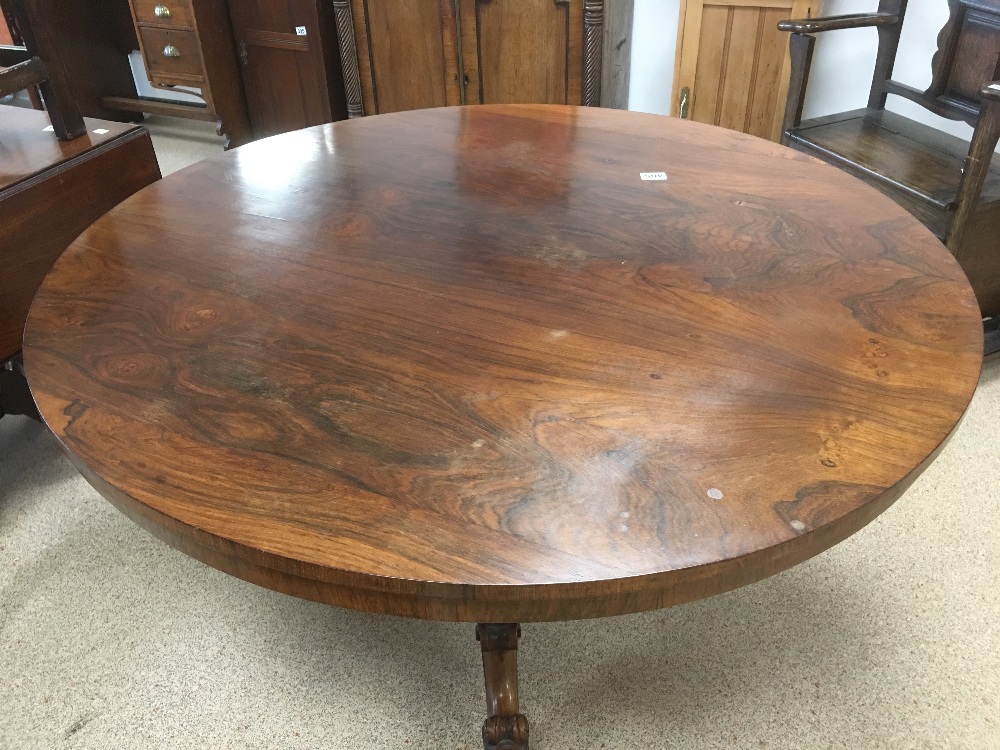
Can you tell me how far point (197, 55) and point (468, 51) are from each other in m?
1.05

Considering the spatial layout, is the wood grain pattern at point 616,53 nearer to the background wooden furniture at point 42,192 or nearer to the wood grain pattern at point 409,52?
the wood grain pattern at point 409,52

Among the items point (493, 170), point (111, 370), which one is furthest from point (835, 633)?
point (111, 370)

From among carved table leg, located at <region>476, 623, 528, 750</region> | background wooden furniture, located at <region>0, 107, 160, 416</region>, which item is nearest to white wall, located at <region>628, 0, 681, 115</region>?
background wooden furniture, located at <region>0, 107, 160, 416</region>

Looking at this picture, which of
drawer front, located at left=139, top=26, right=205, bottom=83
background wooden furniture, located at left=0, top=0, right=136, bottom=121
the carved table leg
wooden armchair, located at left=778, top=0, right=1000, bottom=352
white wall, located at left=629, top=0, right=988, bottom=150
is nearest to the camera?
the carved table leg

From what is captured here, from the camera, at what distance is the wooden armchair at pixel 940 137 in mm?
1626

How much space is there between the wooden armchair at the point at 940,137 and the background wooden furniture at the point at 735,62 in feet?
1.04

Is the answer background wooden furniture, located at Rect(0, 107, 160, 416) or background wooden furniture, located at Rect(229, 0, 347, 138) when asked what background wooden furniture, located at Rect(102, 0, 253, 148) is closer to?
background wooden furniture, located at Rect(229, 0, 347, 138)

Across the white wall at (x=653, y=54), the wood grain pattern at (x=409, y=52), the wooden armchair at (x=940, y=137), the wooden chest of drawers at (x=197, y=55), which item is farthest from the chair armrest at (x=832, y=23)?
the wooden chest of drawers at (x=197, y=55)

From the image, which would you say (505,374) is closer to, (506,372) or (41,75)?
(506,372)

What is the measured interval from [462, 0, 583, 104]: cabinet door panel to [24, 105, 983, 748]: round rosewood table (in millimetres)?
1199

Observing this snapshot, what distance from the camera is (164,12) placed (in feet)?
9.19

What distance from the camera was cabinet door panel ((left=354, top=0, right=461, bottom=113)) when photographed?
2.52 m

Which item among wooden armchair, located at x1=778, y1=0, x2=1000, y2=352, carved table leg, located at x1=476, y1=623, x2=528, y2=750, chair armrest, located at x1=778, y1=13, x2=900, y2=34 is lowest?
carved table leg, located at x1=476, y1=623, x2=528, y2=750

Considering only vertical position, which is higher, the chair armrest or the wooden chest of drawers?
the chair armrest
